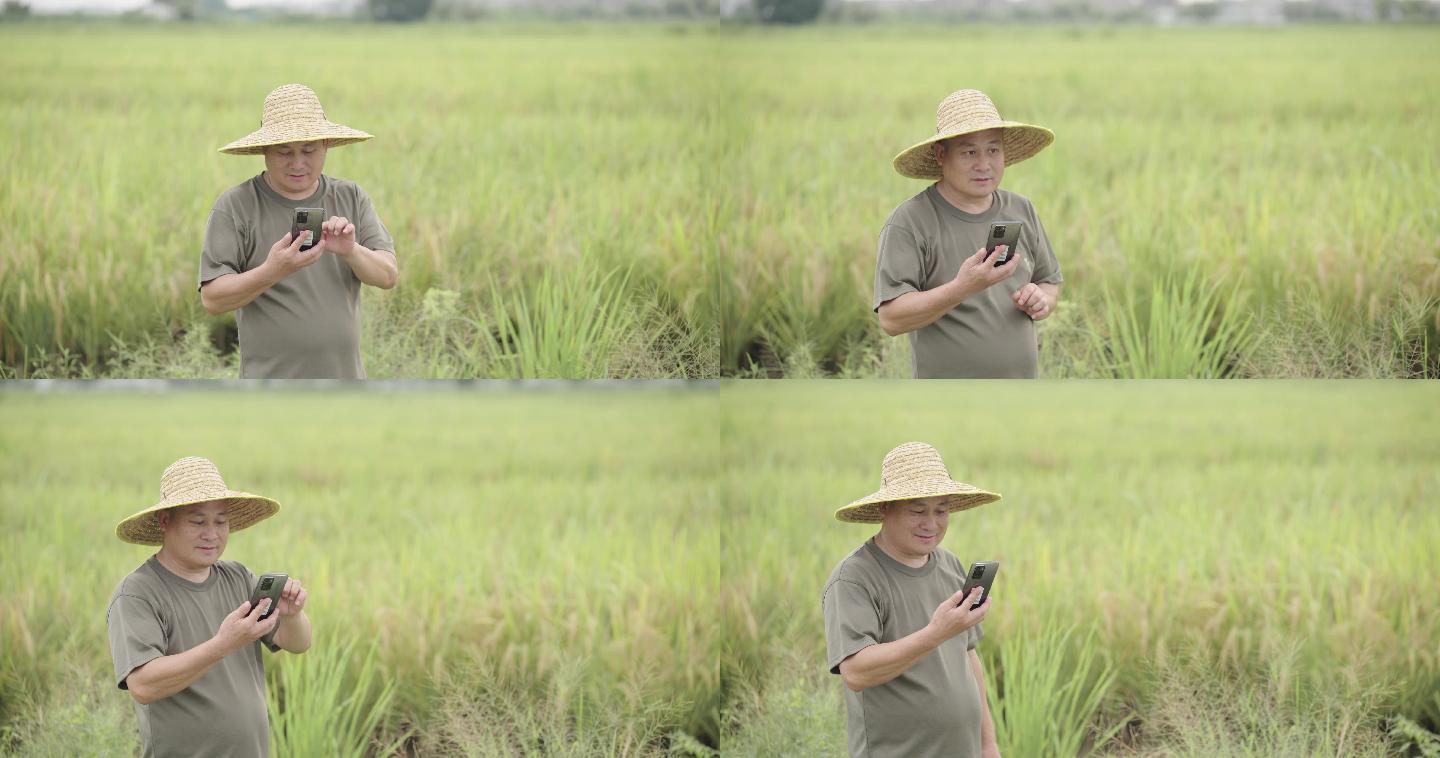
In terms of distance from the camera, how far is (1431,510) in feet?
16.4

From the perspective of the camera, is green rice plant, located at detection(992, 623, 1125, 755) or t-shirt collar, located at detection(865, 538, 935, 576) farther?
green rice plant, located at detection(992, 623, 1125, 755)

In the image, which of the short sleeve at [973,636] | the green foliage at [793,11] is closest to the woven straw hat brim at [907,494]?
the short sleeve at [973,636]

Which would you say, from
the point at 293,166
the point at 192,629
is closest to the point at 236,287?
the point at 293,166

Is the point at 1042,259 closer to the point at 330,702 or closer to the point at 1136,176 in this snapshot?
the point at 1136,176

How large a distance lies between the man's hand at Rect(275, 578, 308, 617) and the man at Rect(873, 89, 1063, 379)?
1.74 m

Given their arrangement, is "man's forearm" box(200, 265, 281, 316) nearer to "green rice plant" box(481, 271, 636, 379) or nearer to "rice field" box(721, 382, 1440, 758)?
"green rice plant" box(481, 271, 636, 379)

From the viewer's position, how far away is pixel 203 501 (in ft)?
13.1

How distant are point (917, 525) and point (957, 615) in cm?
44

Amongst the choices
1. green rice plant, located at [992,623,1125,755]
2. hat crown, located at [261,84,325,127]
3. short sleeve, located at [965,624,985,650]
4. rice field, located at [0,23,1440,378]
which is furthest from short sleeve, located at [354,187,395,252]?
green rice plant, located at [992,623,1125,755]

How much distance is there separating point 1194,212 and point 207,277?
10.3 feet

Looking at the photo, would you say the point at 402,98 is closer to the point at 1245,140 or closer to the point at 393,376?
the point at 393,376

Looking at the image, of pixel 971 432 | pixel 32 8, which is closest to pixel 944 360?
pixel 971 432

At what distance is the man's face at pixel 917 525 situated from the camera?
4.06 meters

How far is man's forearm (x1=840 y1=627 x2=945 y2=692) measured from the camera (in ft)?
12.3
